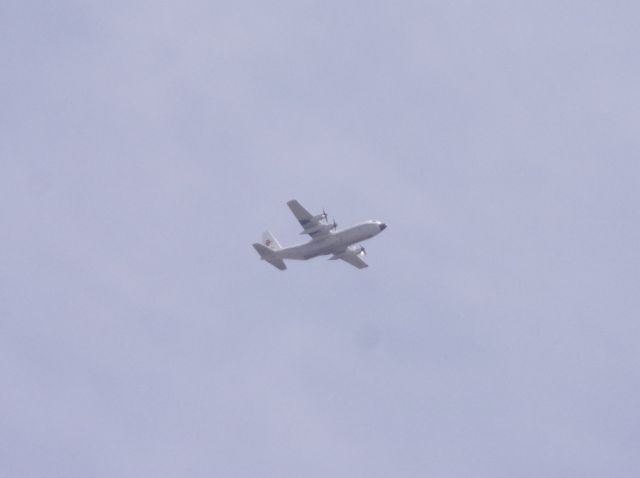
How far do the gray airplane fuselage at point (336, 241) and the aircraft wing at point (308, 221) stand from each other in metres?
1.17

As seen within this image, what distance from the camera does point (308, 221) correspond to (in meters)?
145

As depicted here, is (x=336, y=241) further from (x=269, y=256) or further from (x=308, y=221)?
(x=269, y=256)

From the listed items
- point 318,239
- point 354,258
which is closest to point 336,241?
point 318,239

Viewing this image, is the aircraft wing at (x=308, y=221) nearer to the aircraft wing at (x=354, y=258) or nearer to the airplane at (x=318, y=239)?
the airplane at (x=318, y=239)

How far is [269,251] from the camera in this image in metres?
153

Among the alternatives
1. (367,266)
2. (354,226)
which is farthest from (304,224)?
(367,266)

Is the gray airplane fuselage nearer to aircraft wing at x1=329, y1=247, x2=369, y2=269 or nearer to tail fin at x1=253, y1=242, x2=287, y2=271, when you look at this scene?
tail fin at x1=253, y1=242, x2=287, y2=271

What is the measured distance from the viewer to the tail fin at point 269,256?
152m

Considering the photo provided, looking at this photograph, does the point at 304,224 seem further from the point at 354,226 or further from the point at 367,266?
the point at 367,266

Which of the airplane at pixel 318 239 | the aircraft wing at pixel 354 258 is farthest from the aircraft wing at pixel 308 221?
the aircraft wing at pixel 354 258

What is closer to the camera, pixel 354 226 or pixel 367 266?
pixel 354 226

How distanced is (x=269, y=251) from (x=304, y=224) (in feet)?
29.4

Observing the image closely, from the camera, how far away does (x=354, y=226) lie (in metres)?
147

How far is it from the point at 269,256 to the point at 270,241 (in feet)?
17.6
